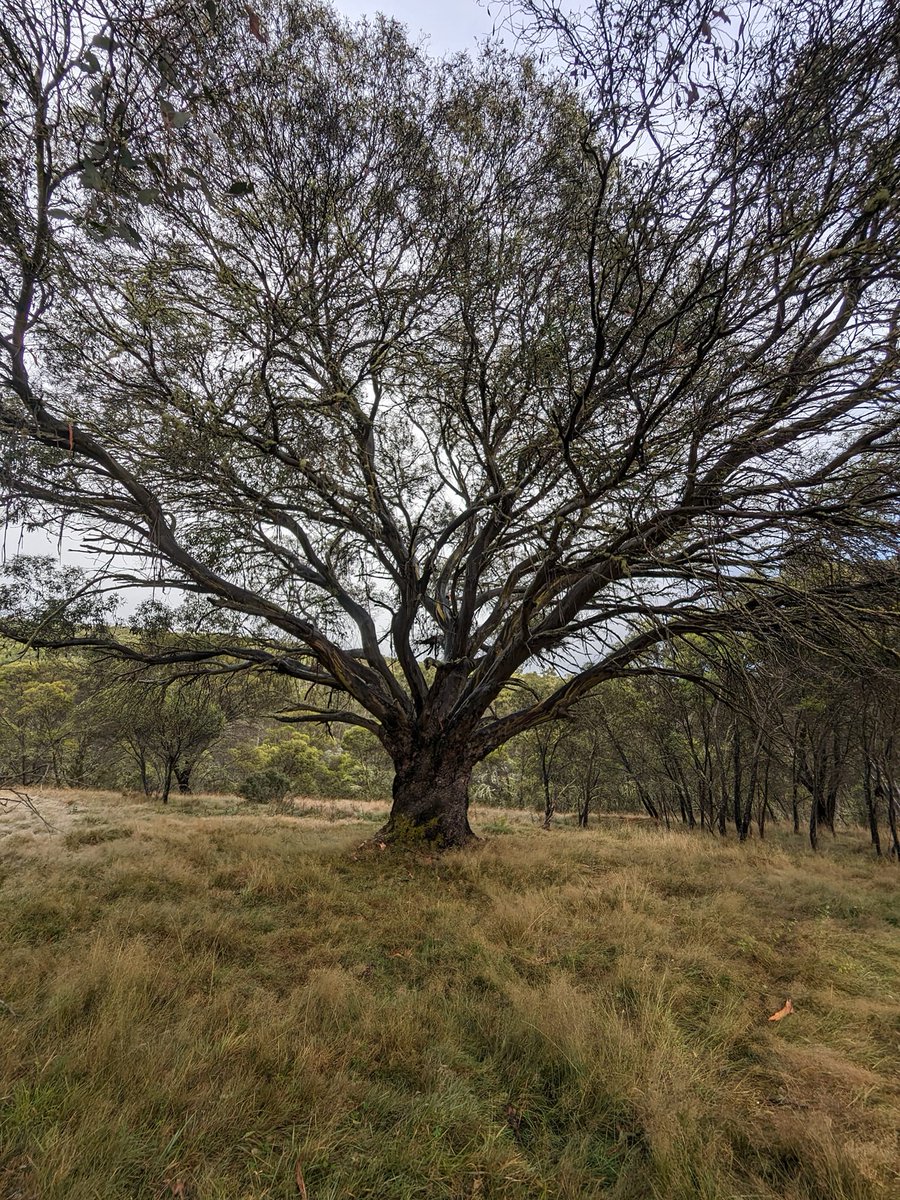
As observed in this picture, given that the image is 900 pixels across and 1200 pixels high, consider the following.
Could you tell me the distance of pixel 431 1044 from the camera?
2920 mm

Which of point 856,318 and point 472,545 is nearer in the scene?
point 856,318

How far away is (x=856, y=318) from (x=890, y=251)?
4.37 ft

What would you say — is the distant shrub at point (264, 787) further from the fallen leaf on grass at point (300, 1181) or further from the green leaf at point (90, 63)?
the green leaf at point (90, 63)

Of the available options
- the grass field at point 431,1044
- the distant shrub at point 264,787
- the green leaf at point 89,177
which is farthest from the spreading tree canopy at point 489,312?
the distant shrub at point 264,787

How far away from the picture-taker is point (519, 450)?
263 inches

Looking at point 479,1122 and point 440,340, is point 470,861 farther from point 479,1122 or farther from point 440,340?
point 440,340

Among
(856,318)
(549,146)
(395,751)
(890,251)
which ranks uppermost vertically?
(549,146)

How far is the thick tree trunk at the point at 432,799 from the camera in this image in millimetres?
8242

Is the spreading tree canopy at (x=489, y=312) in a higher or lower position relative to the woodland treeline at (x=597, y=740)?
higher

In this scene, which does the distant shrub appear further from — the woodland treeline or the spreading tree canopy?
the spreading tree canopy

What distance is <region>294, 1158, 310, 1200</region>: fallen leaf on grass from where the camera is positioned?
74.5 inches

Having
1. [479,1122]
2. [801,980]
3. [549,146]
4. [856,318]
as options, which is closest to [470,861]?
[801,980]

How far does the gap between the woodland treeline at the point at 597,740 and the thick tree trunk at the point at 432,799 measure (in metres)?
2.02

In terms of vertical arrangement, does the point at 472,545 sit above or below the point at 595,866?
above
